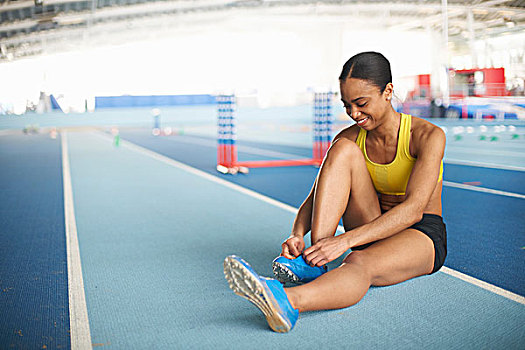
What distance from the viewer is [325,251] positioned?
6.93 ft

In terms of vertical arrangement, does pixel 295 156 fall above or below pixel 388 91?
below

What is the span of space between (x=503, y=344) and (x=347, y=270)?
1.97 feet

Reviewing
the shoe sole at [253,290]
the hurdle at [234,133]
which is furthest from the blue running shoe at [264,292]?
the hurdle at [234,133]

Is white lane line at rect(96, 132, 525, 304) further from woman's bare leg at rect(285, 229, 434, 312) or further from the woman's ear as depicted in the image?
the woman's ear

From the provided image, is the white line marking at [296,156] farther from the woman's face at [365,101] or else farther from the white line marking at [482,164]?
the woman's face at [365,101]

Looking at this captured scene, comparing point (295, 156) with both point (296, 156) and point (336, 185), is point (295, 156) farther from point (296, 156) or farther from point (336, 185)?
point (336, 185)

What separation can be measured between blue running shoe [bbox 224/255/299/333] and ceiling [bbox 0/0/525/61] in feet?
69.9

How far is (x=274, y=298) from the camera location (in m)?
1.81

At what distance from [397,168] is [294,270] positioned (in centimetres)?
70

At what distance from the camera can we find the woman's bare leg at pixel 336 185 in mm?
2238

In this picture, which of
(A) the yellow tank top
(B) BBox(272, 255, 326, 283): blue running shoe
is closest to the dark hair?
(A) the yellow tank top

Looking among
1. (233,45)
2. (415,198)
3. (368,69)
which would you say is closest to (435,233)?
(415,198)

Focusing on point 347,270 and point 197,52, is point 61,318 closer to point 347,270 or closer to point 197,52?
point 347,270

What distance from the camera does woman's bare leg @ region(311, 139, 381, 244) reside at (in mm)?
2238
